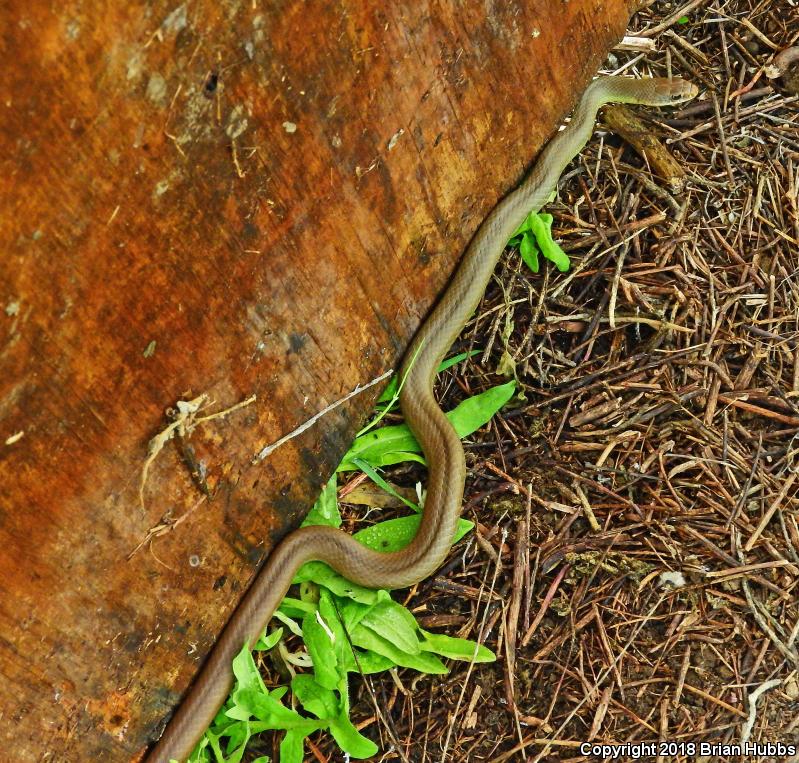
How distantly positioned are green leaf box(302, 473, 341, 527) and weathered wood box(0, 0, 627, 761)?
0.07 m

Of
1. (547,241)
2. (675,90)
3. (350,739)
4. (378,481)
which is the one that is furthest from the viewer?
(675,90)

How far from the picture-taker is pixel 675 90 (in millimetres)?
3482

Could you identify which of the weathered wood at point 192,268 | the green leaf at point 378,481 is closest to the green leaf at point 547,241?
the weathered wood at point 192,268

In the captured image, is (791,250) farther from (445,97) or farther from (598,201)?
(445,97)

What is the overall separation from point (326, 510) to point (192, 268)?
3.85 feet

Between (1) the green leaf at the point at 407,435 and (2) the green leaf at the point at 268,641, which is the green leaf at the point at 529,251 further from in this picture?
(2) the green leaf at the point at 268,641

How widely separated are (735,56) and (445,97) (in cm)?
A: 165

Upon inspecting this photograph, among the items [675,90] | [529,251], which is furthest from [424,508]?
[675,90]

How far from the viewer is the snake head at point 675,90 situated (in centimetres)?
346

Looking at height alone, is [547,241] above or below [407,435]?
above

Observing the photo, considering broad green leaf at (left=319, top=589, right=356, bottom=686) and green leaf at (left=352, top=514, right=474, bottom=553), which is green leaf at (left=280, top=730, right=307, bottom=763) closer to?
broad green leaf at (left=319, top=589, right=356, bottom=686)

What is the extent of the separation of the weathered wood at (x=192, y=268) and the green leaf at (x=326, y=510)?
0.07 m

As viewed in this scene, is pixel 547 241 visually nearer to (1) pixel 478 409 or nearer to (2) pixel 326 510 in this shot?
(1) pixel 478 409

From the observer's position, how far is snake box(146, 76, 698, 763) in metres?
2.76
